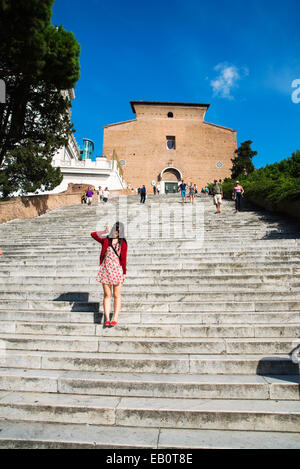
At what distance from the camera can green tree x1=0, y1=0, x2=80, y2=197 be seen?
28.5 feet

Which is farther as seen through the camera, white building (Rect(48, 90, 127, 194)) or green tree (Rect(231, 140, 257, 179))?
green tree (Rect(231, 140, 257, 179))

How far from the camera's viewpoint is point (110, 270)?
14.1ft

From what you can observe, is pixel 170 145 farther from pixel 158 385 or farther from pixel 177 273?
pixel 158 385

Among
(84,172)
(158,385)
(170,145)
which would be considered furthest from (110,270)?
(170,145)

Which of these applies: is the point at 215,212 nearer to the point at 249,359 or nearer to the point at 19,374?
the point at 249,359

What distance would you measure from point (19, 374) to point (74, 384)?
71 cm

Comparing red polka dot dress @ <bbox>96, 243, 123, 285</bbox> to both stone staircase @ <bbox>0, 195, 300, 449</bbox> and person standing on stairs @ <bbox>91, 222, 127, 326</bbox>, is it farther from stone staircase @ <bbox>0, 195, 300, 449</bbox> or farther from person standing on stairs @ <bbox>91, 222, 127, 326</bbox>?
stone staircase @ <bbox>0, 195, 300, 449</bbox>

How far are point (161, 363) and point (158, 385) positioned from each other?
1.24 ft

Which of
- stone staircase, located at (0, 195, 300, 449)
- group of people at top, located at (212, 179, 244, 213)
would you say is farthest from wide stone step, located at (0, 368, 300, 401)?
group of people at top, located at (212, 179, 244, 213)

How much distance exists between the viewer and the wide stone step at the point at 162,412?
281 cm

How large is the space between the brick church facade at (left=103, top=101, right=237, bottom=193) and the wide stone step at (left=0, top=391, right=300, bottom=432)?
3321 cm

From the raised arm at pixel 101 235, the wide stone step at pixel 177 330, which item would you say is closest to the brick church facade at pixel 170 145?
the raised arm at pixel 101 235

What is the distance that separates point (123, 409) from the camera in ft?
9.52

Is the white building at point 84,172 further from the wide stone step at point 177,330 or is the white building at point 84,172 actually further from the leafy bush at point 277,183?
the wide stone step at point 177,330
